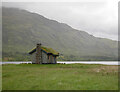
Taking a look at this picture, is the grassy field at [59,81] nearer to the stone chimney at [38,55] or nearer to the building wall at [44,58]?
the building wall at [44,58]

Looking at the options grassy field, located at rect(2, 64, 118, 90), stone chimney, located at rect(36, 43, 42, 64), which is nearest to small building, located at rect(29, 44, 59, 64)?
stone chimney, located at rect(36, 43, 42, 64)

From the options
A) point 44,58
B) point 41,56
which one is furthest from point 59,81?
point 41,56

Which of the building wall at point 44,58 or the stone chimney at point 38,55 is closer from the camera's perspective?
the building wall at point 44,58

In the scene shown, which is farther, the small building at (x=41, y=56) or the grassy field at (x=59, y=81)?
the small building at (x=41, y=56)

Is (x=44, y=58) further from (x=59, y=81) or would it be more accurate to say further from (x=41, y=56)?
(x=59, y=81)

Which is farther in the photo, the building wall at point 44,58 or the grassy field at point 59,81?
the building wall at point 44,58

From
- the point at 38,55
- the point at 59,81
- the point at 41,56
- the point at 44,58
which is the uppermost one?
the point at 38,55

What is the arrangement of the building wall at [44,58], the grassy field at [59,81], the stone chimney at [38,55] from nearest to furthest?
→ the grassy field at [59,81] < the building wall at [44,58] < the stone chimney at [38,55]

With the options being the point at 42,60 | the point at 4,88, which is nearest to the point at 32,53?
the point at 42,60

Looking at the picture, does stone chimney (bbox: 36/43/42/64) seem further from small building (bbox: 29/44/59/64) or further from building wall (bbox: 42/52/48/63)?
building wall (bbox: 42/52/48/63)

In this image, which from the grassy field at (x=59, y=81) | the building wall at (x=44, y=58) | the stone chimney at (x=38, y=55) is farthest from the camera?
the stone chimney at (x=38, y=55)

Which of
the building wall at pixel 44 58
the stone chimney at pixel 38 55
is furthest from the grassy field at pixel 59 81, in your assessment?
the stone chimney at pixel 38 55

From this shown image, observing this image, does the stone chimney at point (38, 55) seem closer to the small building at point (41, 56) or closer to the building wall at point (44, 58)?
the small building at point (41, 56)

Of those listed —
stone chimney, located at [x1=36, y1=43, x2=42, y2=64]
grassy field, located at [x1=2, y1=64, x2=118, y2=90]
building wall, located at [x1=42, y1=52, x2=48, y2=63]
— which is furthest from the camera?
stone chimney, located at [x1=36, y1=43, x2=42, y2=64]
